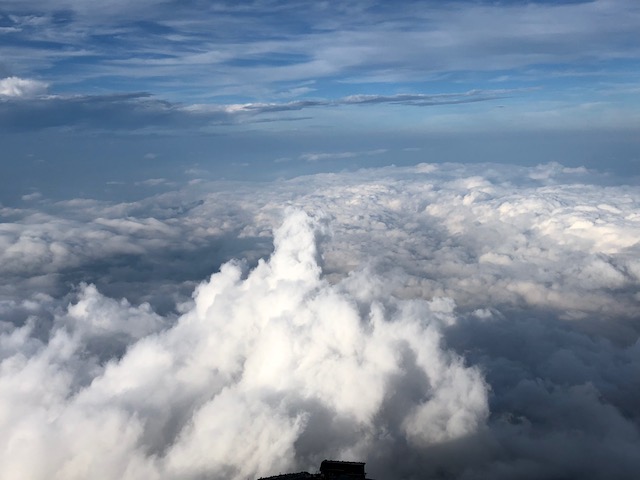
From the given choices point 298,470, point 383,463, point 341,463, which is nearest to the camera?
point 341,463

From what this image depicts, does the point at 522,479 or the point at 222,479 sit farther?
the point at 522,479

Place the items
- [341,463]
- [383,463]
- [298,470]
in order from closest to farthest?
[341,463] < [298,470] < [383,463]

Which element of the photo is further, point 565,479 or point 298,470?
point 565,479

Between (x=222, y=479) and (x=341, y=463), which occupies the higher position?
(x=341, y=463)

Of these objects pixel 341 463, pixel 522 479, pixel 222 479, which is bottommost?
pixel 522 479

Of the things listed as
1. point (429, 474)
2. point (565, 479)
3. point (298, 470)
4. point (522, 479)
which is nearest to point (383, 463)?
point (429, 474)

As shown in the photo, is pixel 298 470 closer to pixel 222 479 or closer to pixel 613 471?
pixel 222 479

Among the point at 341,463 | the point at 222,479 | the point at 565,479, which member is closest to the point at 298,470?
the point at 222,479

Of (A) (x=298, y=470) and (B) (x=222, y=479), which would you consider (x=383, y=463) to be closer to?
(A) (x=298, y=470)

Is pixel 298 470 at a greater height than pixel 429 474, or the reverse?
pixel 298 470
